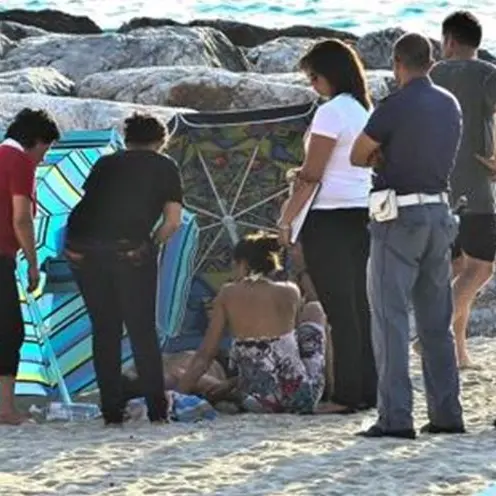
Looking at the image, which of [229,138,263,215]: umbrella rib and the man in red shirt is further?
[229,138,263,215]: umbrella rib

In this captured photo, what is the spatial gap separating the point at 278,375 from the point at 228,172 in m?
1.55

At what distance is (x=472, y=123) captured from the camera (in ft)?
27.7

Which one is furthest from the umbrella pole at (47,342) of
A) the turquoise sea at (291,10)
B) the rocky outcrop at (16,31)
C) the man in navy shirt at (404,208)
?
the turquoise sea at (291,10)

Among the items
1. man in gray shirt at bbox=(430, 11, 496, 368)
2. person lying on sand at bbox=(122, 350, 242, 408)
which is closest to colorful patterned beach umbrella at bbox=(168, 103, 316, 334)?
person lying on sand at bbox=(122, 350, 242, 408)

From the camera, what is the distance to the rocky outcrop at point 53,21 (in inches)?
911

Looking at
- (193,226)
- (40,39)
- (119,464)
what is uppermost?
(40,39)

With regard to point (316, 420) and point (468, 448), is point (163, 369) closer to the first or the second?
point (316, 420)

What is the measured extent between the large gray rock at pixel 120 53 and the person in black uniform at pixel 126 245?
7687mm

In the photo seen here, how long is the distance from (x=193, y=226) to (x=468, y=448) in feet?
7.45

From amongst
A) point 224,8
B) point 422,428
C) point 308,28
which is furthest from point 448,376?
point 224,8

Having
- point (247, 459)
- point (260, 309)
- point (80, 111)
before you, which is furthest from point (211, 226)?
point (247, 459)

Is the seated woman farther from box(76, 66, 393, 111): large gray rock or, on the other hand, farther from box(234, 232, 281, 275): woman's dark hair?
box(76, 66, 393, 111): large gray rock

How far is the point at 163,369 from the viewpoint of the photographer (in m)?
7.99

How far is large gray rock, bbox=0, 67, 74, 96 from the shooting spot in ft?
41.7
